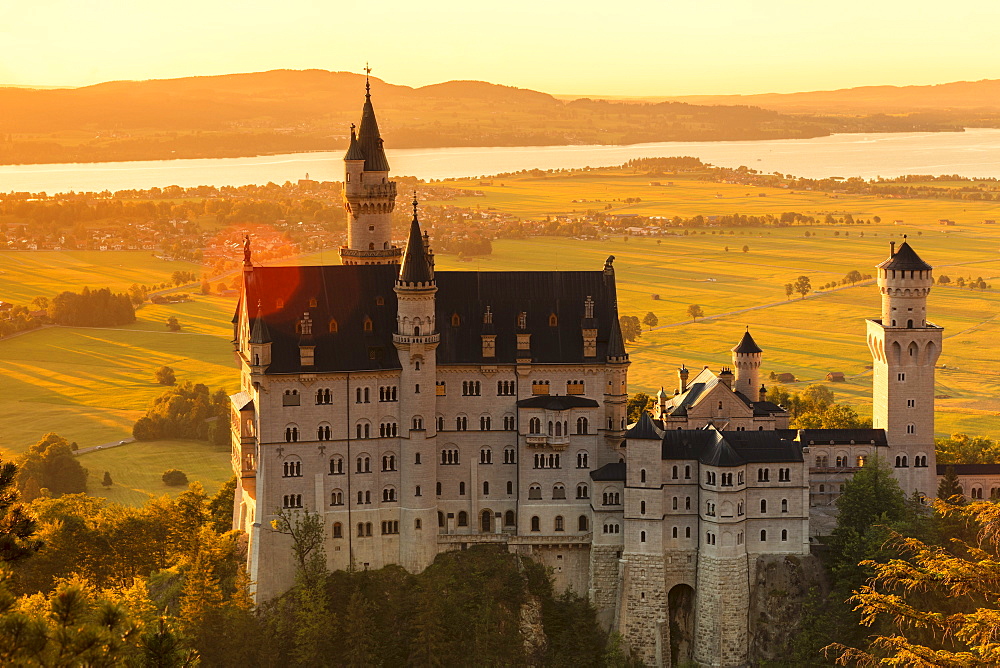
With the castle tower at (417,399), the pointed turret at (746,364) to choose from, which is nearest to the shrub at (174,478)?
the castle tower at (417,399)

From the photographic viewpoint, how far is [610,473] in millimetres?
91250

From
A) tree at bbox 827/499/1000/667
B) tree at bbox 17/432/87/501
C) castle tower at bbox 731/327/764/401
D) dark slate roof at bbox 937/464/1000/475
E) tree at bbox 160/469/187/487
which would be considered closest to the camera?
tree at bbox 827/499/1000/667

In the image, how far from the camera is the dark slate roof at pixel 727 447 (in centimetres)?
8831

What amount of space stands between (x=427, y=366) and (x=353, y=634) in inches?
711

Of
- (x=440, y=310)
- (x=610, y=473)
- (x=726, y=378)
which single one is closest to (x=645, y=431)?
(x=610, y=473)

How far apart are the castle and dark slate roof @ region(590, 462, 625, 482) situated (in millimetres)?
137

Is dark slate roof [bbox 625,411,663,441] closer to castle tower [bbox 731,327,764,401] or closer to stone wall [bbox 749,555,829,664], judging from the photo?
stone wall [bbox 749,555,829,664]

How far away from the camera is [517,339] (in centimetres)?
9250

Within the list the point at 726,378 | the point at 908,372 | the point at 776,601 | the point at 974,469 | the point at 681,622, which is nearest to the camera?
the point at 776,601

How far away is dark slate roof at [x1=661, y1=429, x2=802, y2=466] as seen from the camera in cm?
8831

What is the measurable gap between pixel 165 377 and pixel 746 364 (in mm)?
94875

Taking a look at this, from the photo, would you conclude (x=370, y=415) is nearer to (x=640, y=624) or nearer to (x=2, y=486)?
(x=640, y=624)

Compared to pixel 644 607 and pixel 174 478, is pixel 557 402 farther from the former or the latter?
pixel 174 478

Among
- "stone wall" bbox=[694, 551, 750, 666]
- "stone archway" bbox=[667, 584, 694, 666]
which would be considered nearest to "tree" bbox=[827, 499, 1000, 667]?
"stone wall" bbox=[694, 551, 750, 666]
